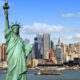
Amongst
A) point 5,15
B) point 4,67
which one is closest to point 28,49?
point 5,15

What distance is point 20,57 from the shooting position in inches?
592

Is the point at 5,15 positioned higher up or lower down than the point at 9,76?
higher up

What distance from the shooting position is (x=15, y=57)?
49.1 ft

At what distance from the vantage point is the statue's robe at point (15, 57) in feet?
48.9

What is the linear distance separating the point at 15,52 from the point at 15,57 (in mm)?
183

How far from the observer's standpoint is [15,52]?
15016 mm

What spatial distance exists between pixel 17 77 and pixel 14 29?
178 centimetres

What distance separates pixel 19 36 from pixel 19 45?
1.36 ft

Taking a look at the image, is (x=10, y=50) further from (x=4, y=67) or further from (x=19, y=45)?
(x=4, y=67)

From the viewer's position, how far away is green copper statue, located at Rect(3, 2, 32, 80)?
14.9 metres

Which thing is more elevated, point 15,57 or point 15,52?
point 15,52

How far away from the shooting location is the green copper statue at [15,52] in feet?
49.0

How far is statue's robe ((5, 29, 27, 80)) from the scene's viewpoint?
14914mm

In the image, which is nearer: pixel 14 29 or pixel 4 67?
pixel 14 29
